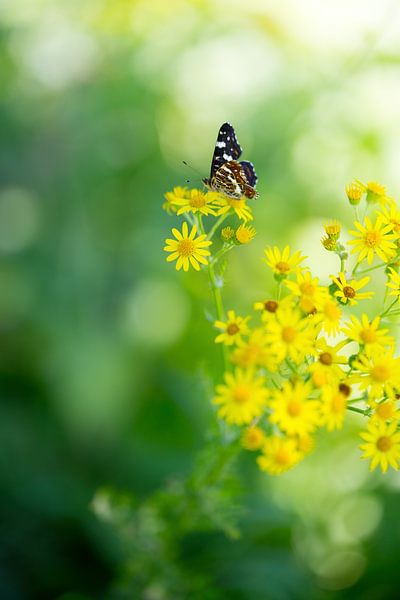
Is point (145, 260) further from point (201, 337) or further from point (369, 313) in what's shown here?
point (369, 313)

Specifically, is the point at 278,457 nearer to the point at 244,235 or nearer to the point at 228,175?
the point at 244,235

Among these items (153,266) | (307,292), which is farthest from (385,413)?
(153,266)

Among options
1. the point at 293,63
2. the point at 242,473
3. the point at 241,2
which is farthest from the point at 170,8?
the point at 242,473

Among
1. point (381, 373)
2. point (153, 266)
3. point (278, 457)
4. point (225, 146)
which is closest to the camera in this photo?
point (278, 457)

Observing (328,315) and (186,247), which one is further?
(186,247)

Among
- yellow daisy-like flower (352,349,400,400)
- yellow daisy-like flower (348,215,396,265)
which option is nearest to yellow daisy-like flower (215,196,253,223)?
yellow daisy-like flower (348,215,396,265)

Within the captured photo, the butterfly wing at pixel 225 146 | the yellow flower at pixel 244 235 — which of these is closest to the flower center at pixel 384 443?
the yellow flower at pixel 244 235

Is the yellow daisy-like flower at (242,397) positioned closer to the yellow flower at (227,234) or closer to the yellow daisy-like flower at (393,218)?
the yellow flower at (227,234)
